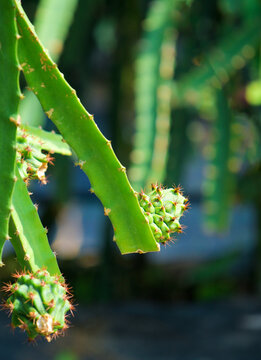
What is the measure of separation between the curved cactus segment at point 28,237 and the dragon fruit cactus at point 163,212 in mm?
124

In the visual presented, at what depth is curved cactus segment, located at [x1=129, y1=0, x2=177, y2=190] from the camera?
210cm

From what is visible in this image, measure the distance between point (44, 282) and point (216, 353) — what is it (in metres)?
2.60

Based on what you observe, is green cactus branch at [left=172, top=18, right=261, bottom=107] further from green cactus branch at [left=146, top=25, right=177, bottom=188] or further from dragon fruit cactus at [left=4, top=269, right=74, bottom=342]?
dragon fruit cactus at [left=4, top=269, right=74, bottom=342]

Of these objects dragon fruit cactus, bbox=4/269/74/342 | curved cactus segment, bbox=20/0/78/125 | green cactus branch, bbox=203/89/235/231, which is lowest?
dragon fruit cactus, bbox=4/269/74/342

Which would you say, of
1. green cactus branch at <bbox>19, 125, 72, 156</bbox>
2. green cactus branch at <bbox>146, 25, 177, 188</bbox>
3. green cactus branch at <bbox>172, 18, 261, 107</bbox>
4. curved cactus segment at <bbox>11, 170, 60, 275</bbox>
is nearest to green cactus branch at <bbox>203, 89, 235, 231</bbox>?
green cactus branch at <bbox>172, 18, 261, 107</bbox>

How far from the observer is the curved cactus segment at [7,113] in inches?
22.7

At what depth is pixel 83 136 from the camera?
67cm

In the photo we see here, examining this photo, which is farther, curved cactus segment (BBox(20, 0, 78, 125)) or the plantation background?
the plantation background

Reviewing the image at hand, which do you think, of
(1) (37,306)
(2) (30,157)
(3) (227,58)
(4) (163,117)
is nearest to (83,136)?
(2) (30,157)

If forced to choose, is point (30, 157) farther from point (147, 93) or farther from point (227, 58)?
point (227, 58)

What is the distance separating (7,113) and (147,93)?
162cm

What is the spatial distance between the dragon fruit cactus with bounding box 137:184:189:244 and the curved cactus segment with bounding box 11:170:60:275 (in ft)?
0.41

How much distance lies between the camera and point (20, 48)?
26.1 inches

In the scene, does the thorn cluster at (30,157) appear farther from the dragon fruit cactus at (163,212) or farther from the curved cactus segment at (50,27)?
the curved cactus segment at (50,27)
